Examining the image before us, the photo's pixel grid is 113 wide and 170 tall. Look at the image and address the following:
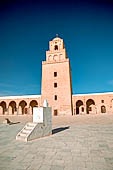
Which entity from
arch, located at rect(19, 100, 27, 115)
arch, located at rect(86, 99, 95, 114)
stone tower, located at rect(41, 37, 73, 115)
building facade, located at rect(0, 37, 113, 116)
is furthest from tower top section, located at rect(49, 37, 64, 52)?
arch, located at rect(19, 100, 27, 115)

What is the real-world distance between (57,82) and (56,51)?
291 inches

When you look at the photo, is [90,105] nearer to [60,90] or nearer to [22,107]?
[60,90]

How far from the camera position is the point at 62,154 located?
3674 millimetres

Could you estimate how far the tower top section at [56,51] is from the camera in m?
24.1

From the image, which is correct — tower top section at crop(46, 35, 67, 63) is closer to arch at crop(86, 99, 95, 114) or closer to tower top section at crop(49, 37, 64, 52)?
tower top section at crop(49, 37, 64, 52)

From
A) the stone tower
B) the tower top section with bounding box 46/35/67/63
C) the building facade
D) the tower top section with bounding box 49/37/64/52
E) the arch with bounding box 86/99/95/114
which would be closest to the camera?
the stone tower

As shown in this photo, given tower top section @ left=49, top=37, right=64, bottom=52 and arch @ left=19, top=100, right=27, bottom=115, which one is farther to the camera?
arch @ left=19, top=100, right=27, bottom=115

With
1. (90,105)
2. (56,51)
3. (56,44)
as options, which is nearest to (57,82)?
(56,51)

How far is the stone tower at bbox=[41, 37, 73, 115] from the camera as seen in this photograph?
21.2m

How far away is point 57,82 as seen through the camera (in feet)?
73.7

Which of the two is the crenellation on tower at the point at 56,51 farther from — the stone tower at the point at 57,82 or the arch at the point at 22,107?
the arch at the point at 22,107

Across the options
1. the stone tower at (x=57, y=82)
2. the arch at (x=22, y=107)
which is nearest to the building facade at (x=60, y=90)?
the stone tower at (x=57, y=82)

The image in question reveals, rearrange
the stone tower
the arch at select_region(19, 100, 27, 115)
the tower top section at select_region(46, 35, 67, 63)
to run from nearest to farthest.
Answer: the stone tower < the tower top section at select_region(46, 35, 67, 63) < the arch at select_region(19, 100, 27, 115)

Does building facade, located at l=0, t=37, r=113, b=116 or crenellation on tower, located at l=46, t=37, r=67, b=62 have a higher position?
crenellation on tower, located at l=46, t=37, r=67, b=62
